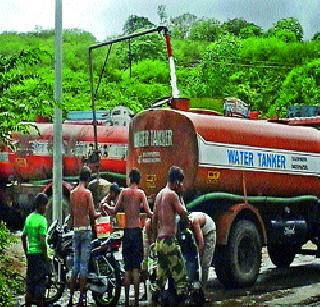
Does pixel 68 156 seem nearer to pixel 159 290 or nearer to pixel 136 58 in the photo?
pixel 159 290

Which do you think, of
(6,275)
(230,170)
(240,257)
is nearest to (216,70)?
(230,170)

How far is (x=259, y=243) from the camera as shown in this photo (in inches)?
546

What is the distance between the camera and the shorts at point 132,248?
11.1 meters

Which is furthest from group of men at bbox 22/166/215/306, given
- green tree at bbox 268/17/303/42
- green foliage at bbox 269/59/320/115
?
green tree at bbox 268/17/303/42

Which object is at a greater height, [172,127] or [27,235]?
[172,127]

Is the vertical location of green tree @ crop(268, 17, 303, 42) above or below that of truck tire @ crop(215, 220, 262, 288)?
above

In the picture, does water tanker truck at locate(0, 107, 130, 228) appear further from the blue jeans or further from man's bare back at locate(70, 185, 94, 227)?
the blue jeans

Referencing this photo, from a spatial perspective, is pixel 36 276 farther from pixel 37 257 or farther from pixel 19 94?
pixel 19 94

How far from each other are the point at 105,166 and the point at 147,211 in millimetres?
9937

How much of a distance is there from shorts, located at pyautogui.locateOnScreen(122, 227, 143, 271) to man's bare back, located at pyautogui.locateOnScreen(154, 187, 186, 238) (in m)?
0.89

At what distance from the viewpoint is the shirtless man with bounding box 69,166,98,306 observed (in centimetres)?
1119

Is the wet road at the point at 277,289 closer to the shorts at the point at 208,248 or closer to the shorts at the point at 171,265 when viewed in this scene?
the shorts at the point at 208,248

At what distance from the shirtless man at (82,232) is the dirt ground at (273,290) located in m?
0.75

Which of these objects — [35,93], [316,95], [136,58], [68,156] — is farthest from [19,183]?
[136,58]
